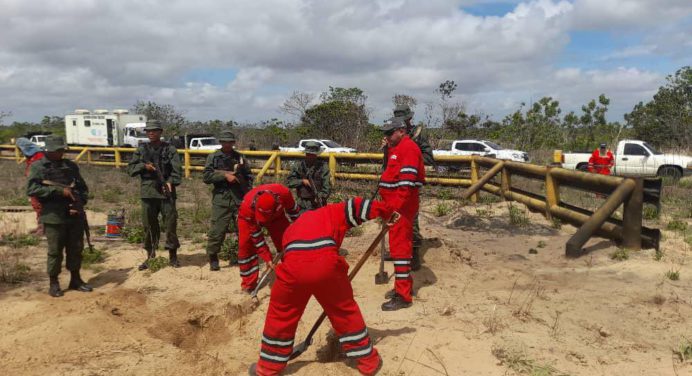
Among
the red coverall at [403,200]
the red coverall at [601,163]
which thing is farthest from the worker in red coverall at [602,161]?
the red coverall at [403,200]

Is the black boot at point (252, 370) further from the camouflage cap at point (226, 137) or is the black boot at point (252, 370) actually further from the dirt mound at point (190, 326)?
the camouflage cap at point (226, 137)

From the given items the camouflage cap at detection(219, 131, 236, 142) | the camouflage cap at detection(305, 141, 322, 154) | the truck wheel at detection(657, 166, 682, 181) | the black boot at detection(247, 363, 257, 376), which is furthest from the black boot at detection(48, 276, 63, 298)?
the truck wheel at detection(657, 166, 682, 181)

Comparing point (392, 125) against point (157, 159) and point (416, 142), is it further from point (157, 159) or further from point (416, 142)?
point (157, 159)

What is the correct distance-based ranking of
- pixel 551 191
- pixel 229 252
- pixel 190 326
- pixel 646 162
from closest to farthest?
1. pixel 190 326
2. pixel 229 252
3. pixel 551 191
4. pixel 646 162

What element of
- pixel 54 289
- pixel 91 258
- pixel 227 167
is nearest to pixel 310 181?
pixel 227 167

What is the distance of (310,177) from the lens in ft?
22.5

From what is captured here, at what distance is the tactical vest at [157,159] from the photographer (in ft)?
22.3

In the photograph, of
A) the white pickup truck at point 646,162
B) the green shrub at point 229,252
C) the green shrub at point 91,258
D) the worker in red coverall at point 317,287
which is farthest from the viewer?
the white pickup truck at point 646,162

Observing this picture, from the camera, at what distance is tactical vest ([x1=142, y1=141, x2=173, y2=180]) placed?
680 cm

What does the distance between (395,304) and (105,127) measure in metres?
29.9

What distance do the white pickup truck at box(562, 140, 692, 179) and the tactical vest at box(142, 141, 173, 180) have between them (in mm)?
13123

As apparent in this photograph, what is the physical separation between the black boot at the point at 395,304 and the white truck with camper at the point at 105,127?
27.9 metres

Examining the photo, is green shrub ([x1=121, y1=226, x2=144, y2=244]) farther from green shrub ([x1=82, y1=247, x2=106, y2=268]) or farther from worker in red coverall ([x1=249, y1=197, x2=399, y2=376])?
worker in red coverall ([x1=249, y1=197, x2=399, y2=376])

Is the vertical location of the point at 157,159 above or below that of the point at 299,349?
above
